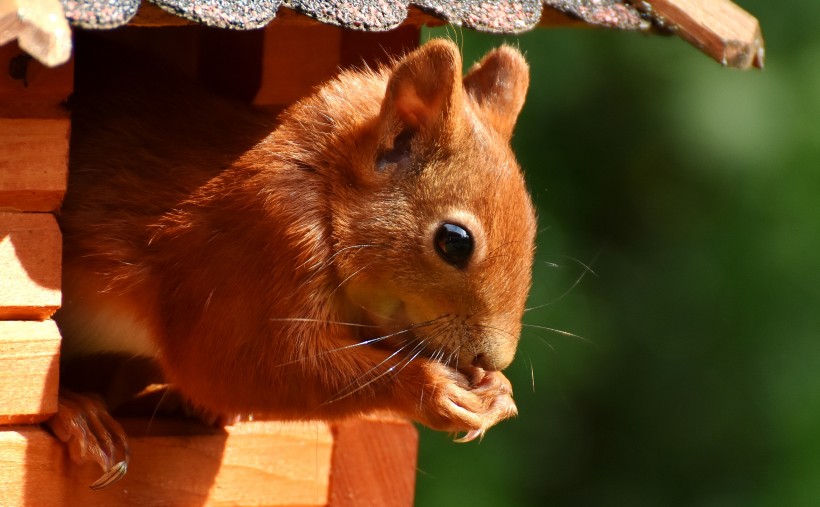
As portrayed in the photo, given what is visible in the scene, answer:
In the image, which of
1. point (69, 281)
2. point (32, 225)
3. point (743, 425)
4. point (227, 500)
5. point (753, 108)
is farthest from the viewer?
point (743, 425)

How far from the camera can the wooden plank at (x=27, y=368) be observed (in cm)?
194

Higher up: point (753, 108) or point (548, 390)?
point (753, 108)

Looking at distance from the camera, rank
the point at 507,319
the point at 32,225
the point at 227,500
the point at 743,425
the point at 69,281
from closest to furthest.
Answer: the point at 32,225
the point at 507,319
the point at 69,281
the point at 227,500
the point at 743,425

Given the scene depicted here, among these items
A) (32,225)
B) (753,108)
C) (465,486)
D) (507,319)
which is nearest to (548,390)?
(465,486)

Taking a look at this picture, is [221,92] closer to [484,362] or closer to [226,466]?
[226,466]

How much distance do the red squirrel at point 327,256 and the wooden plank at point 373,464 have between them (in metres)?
0.46

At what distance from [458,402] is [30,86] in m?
0.86

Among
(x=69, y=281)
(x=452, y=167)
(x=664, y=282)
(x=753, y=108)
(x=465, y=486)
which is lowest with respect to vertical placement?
(x=465, y=486)

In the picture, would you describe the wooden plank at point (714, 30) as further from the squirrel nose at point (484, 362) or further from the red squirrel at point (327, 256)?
the squirrel nose at point (484, 362)

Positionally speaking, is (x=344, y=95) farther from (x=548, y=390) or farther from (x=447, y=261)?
(x=548, y=390)

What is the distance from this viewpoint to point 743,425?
13.7 ft

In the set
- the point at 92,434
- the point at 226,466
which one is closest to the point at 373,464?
the point at 226,466

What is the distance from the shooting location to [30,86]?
191cm

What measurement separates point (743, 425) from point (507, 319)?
2.37 meters
